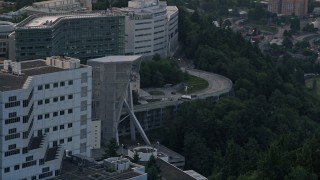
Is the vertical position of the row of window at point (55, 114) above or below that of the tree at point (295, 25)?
above

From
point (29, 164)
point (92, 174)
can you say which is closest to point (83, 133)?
point (92, 174)

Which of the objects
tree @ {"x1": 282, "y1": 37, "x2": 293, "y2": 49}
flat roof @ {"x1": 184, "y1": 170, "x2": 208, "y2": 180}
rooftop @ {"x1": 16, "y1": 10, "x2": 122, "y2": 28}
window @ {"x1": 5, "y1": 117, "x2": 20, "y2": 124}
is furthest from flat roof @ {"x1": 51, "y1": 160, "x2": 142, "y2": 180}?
tree @ {"x1": 282, "y1": 37, "x2": 293, "y2": 49}

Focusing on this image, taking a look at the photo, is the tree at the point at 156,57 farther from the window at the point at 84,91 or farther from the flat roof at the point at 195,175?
the window at the point at 84,91

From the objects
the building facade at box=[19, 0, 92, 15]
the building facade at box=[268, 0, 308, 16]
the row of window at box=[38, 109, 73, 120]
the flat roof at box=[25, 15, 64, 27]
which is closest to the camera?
the row of window at box=[38, 109, 73, 120]

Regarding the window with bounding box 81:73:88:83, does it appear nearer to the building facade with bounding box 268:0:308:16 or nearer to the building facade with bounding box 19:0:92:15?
the building facade with bounding box 19:0:92:15

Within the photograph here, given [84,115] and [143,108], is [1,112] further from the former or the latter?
[143,108]

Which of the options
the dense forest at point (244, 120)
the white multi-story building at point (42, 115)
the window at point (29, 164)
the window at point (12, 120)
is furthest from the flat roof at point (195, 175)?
the window at point (12, 120)
